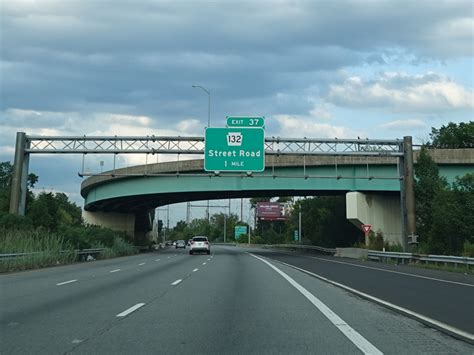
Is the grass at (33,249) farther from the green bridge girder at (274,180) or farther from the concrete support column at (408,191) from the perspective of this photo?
the concrete support column at (408,191)

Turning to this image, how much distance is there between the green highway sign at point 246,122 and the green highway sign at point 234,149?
1.01 ft

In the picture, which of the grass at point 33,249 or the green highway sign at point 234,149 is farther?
the green highway sign at point 234,149

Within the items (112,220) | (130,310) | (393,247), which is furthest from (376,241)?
(130,310)

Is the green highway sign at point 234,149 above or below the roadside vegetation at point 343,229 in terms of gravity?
above

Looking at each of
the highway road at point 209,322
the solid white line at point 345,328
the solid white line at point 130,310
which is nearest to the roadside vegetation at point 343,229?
the highway road at point 209,322

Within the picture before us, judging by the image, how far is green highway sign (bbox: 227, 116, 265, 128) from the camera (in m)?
35.1

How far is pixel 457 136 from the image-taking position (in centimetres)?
7012

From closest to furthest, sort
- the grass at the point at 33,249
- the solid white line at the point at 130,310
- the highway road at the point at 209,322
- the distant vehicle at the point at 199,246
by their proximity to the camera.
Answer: the highway road at the point at 209,322 → the solid white line at the point at 130,310 → the grass at the point at 33,249 → the distant vehicle at the point at 199,246

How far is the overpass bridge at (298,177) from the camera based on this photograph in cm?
3581

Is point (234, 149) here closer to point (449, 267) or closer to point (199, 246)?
point (449, 267)

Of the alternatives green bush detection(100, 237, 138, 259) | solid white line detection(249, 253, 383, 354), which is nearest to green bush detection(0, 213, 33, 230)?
green bush detection(100, 237, 138, 259)

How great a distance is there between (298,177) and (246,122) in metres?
5.03

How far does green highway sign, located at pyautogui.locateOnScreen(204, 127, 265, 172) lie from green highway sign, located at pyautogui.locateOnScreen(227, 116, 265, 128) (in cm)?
31

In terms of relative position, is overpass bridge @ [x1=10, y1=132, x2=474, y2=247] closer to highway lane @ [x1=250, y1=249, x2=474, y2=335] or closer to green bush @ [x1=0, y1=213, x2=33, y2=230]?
green bush @ [x1=0, y1=213, x2=33, y2=230]
